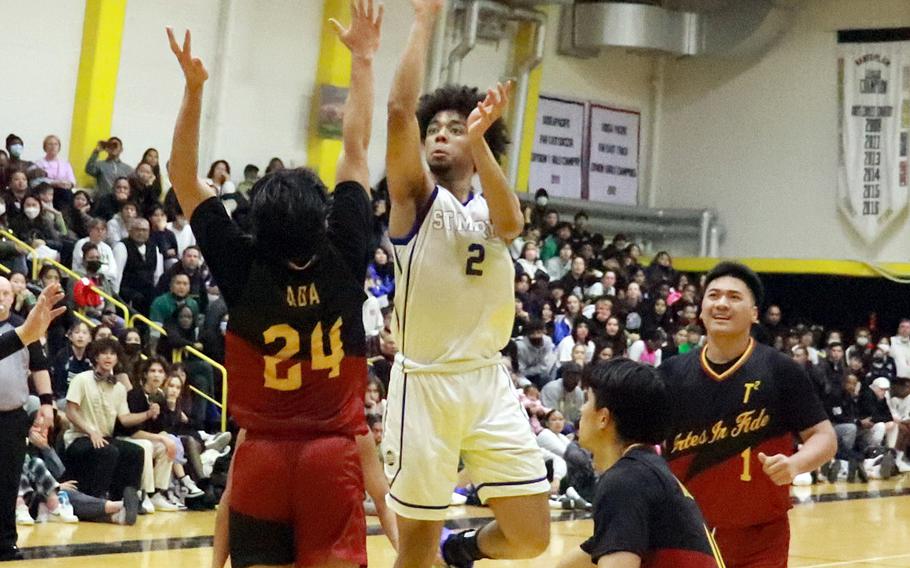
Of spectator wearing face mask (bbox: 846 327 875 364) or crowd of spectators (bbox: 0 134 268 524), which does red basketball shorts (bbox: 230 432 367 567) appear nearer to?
crowd of spectators (bbox: 0 134 268 524)

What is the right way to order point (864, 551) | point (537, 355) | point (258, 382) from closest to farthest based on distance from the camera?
point (258, 382) → point (864, 551) → point (537, 355)

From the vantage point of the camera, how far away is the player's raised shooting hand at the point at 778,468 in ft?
15.6

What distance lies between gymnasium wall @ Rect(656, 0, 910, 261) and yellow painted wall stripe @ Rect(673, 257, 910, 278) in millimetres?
263

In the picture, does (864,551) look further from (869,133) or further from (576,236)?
(869,133)

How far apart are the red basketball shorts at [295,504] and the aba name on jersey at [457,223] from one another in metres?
1.60

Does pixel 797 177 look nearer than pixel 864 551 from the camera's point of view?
No

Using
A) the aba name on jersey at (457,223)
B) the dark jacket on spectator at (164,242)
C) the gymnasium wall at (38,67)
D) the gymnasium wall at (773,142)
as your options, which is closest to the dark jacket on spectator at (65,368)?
the dark jacket on spectator at (164,242)

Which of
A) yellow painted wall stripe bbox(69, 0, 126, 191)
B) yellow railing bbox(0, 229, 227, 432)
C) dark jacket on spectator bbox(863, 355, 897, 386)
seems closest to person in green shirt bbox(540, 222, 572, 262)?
dark jacket on spectator bbox(863, 355, 897, 386)

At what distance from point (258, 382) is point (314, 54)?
16991 millimetres

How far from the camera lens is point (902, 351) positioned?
2156 centimetres

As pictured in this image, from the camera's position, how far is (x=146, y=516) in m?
11.5

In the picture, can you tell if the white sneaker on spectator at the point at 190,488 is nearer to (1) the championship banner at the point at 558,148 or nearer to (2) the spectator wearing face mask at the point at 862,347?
(2) the spectator wearing face mask at the point at 862,347

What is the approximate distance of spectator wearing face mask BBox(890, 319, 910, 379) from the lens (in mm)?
21438

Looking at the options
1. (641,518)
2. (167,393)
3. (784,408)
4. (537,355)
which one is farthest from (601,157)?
(641,518)
